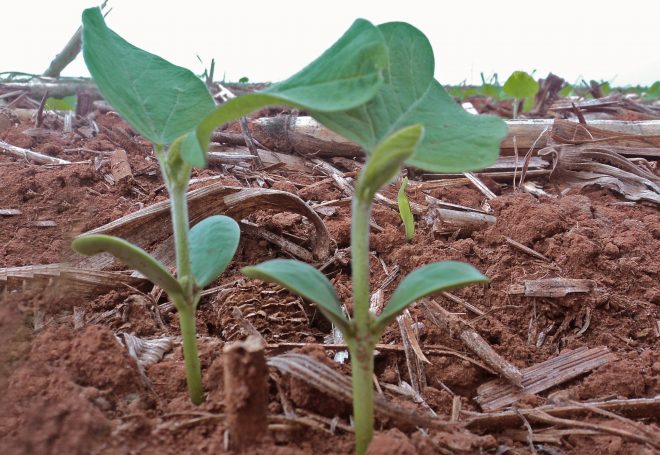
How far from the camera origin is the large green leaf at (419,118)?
Answer: 0.79 m

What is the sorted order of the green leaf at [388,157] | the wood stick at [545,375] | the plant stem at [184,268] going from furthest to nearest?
the wood stick at [545,375] → the plant stem at [184,268] → the green leaf at [388,157]

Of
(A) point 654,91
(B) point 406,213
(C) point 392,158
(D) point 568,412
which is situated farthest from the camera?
(A) point 654,91

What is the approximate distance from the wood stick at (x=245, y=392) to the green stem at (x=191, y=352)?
147mm

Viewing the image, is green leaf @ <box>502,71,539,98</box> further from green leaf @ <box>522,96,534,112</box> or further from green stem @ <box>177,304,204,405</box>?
green stem @ <box>177,304,204,405</box>

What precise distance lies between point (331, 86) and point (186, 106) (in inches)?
14.0

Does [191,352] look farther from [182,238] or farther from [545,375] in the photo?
[545,375]

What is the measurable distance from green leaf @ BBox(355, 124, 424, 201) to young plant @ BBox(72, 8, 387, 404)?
0.21 feet

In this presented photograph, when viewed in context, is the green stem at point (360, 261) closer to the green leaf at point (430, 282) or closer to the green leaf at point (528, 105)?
the green leaf at point (430, 282)

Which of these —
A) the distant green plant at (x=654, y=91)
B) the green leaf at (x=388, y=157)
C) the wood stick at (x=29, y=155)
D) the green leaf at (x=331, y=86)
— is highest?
the distant green plant at (x=654, y=91)

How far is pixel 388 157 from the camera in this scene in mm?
665

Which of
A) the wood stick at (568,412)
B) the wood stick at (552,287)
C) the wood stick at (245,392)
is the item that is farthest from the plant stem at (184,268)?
the wood stick at (552,287)

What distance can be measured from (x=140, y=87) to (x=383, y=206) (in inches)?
45.7

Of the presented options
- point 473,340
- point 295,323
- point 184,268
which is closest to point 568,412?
point 473,340

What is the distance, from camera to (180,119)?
955mm
